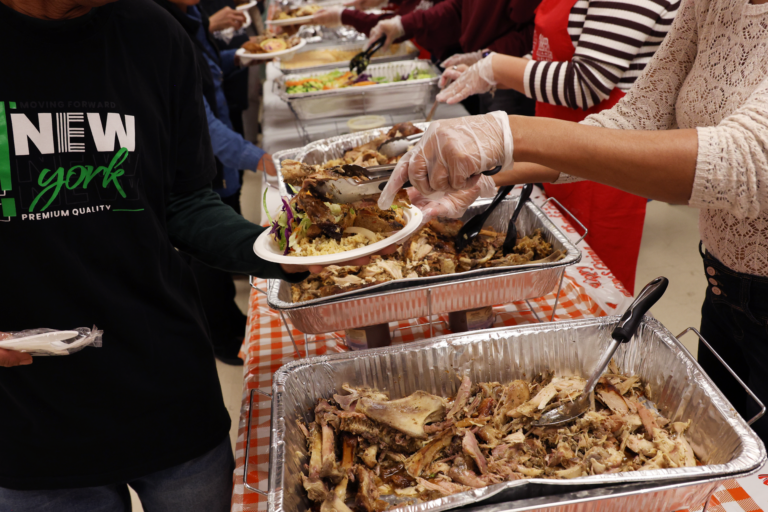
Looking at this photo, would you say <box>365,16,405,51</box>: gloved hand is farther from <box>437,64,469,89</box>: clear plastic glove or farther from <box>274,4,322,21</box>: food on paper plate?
<box>274,4,322,21</box>: food on paper plate

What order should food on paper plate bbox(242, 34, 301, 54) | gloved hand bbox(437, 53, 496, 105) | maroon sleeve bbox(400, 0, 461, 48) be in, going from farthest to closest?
food on paper plate bbox(242, 34, 301, 54), maroon sleeve bbox(400, 0, 461, 48), gloved hand bbox(437, 53, 496, 105)

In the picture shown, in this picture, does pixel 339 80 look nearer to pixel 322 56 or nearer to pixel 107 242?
pixel 322 56

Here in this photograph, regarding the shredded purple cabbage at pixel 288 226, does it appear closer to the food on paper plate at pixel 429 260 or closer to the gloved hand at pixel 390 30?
the food on paper plate at pixel 429 260

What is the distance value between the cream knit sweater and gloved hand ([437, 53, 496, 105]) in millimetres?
1104

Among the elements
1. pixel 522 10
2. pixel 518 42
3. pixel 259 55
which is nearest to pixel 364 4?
pixel 259 55

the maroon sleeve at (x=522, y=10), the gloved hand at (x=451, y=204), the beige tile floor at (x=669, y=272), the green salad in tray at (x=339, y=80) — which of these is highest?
the maroon sleeve at (x=522, y=10)

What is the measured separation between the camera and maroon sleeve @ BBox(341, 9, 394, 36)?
4.77m

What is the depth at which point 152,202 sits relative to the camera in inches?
50.4

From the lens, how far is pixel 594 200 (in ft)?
8.01

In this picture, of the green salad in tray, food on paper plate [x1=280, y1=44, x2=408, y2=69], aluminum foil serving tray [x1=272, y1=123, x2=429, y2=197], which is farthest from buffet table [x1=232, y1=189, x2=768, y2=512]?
food on paper plate [x1=280, y1=44, x2=408, y2=69]

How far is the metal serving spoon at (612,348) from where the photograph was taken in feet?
4.10

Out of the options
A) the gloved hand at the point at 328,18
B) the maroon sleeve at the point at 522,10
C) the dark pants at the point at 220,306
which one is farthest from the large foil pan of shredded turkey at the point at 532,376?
the gloved hand at the point at 328,18

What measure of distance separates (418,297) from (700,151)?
824 mm

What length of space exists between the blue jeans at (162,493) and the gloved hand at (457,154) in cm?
92
